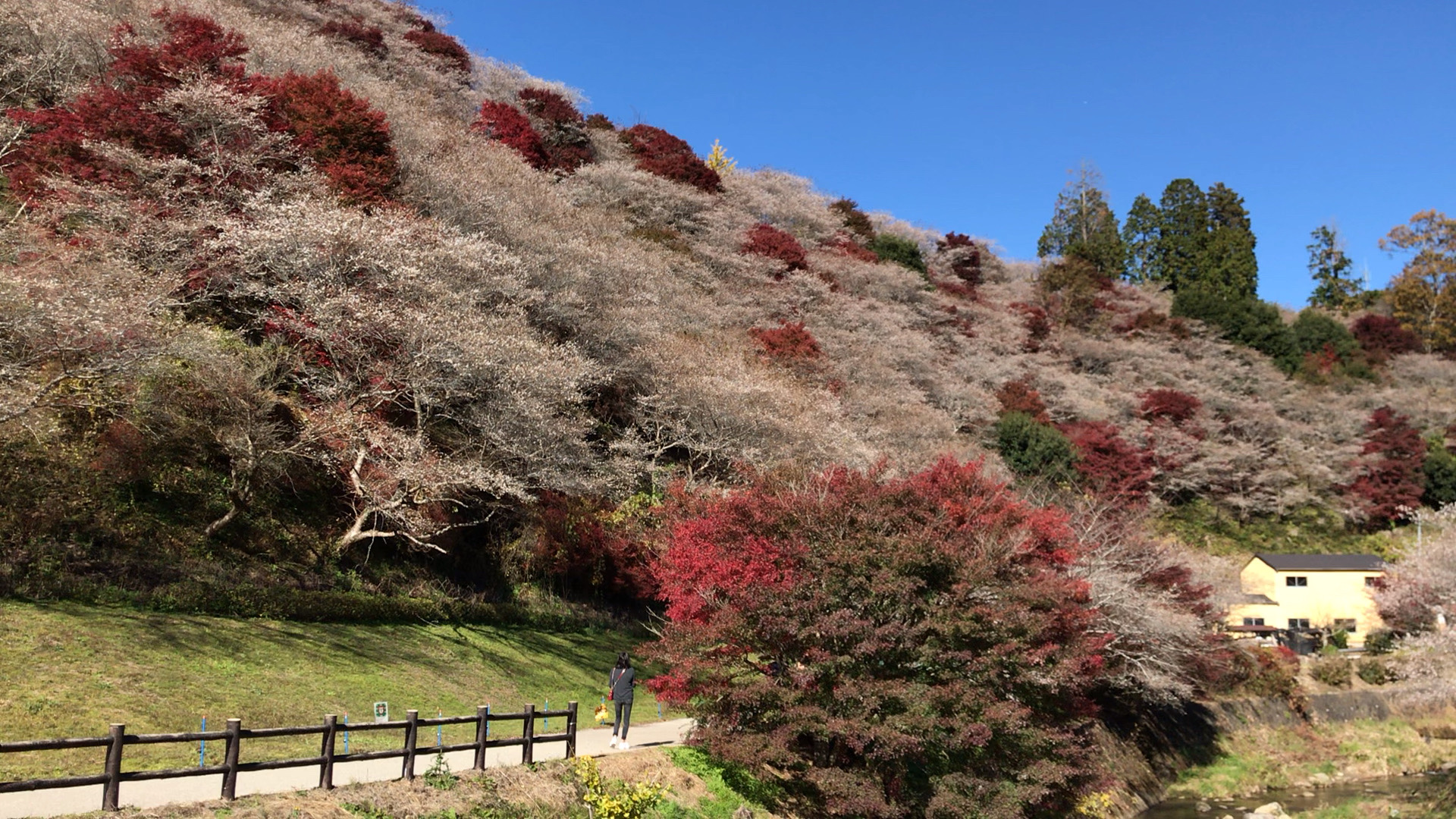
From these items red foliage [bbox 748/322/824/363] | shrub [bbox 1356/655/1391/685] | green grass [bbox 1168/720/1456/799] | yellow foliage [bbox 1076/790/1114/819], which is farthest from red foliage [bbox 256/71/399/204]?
shrub [bbox 1356/655/1391/685]

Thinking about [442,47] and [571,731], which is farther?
[442,47]

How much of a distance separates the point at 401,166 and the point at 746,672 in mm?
23898

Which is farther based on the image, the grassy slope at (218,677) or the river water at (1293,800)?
the river water at (1293,800)

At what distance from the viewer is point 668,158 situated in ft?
207

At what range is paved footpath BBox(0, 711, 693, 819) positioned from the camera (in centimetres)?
968

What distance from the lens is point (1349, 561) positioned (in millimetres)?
46969

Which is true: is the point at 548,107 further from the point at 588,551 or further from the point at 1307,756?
the point at 1307,756

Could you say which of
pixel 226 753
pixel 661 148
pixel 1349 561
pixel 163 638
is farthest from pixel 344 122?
pixel 1349 561

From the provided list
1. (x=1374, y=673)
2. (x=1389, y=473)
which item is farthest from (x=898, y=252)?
(x=1374, y=673)

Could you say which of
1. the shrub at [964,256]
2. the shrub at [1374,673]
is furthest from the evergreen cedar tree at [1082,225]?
the shrub at [1374,673]

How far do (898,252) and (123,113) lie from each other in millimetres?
52046

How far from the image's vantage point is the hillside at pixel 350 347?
1792 cm

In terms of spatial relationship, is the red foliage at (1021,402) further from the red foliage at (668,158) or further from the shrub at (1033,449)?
the red foliage at (668,158)

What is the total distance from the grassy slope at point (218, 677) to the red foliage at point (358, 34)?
4117 centimetres
